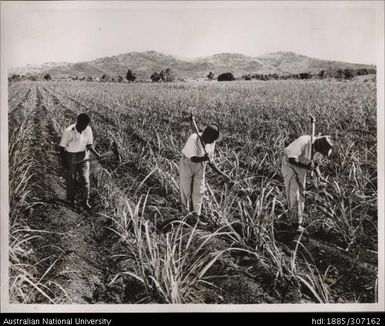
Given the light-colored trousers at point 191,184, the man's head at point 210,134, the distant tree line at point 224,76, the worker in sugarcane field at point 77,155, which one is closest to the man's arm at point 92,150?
the worker in sugarcane field at point 77,155

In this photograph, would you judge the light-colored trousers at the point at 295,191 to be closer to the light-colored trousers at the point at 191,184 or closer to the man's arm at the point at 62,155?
the light-colored trousers at the point at 191,184

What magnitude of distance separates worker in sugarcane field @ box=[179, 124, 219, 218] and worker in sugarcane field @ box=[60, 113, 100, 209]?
77 cm

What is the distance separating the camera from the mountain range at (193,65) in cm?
380

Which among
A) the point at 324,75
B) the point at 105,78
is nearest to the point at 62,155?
the point at 105,78

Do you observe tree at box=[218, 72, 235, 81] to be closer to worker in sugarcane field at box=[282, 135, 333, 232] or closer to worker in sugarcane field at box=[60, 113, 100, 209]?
worker in sugarcane field at box=[282, 135, 333, 232]

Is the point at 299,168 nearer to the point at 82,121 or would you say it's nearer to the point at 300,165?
the point at 300,165

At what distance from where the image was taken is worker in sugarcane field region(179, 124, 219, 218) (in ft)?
12.3

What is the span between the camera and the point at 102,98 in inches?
151

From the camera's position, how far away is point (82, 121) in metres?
3.83

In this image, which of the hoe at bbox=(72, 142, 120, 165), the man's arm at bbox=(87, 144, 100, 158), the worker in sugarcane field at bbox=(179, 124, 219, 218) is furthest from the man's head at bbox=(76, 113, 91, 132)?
the worker in sugarcane field at bbox=(179, 124, 219, 218)

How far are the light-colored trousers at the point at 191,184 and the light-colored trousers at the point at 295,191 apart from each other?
72 cm

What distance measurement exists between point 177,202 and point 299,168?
1072mm

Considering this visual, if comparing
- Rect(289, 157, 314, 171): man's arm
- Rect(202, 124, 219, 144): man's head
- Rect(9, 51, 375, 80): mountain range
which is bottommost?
Rect(289, 157, 314, 171): man's arm

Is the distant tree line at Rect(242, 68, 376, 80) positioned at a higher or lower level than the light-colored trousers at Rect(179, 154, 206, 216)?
higher
